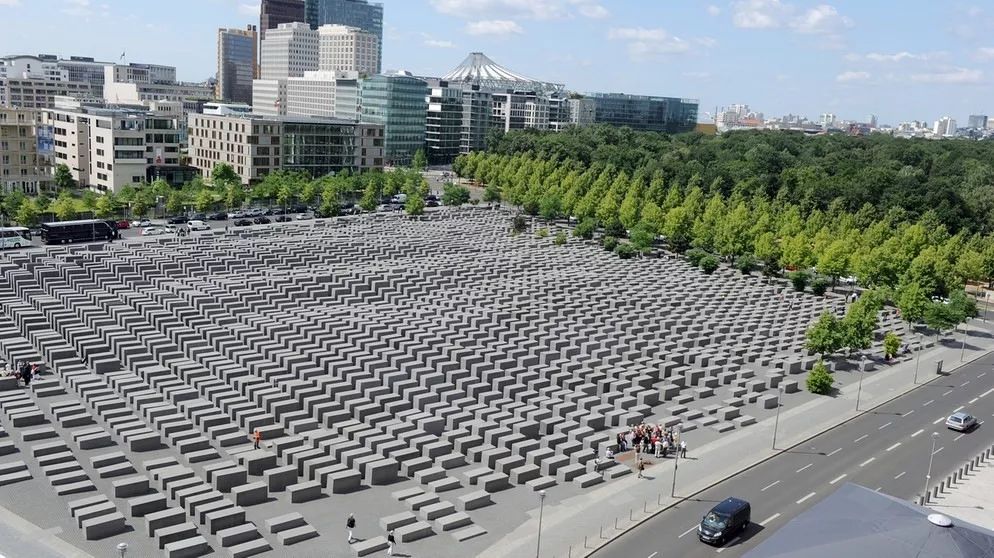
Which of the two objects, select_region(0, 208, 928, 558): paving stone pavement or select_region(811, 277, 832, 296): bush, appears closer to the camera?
select_region(0, 208, 928, 558): paving stone pavement

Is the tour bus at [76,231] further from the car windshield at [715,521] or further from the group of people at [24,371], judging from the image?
the car windshield at [715,521]

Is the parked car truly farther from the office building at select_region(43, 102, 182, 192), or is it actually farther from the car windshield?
the office building at select_region(43, 102, 182, 192)

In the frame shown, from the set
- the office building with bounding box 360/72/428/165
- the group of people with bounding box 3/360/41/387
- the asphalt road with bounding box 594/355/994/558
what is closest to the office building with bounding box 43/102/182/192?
the office building with bounding box 360/72/428/165

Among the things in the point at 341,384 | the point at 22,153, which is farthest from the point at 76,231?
the point at 341,384

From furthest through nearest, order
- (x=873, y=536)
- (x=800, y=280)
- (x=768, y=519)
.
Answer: (x=800, y=280), (x=768, y=519), (x=873, y=536)

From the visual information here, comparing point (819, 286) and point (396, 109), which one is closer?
point (819, 286)

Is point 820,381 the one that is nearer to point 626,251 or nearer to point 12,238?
point 626,251
